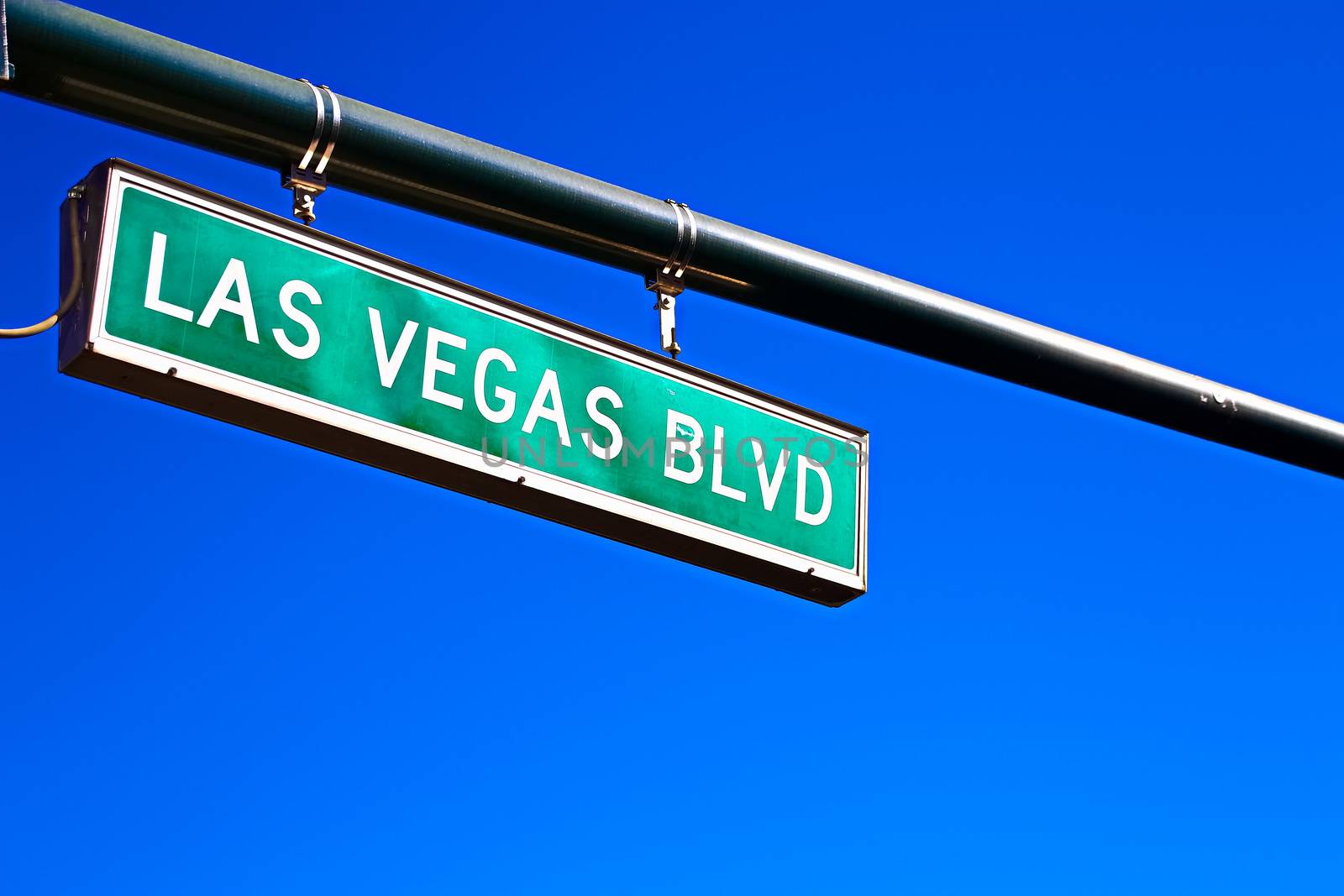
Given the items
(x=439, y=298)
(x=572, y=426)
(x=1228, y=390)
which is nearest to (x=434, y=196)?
(x=439, y=298)

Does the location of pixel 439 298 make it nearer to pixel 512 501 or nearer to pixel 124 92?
pixel 512 501

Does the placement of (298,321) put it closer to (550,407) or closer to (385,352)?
(385,352)

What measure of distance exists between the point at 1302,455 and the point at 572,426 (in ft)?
7.45

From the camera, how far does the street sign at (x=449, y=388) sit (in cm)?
429

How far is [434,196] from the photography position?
4.75 meters

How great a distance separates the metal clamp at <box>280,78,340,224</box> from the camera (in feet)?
15.0

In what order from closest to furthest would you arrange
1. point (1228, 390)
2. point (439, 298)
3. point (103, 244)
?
point (103, 244)
point (439, 298)
point (1228, 390)

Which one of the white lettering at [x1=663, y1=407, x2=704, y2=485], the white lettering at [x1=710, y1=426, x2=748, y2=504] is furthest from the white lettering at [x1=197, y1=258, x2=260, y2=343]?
the white lettering at [x1=710, y1=426, x2=748, y2=504]

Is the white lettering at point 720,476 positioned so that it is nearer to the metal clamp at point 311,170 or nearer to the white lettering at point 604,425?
the white lettering at point 604,425

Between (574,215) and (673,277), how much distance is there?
12.8 inches

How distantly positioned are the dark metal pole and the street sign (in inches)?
6.9

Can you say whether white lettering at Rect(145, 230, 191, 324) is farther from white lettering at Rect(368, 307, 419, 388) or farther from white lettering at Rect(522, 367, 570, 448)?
white lettering at Rect(522, 367, 570, 448)

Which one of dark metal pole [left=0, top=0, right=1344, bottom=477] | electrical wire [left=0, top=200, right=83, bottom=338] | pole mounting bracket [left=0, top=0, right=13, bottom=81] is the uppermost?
dark metal pole [left=0, top=0, right=1344, bottom=477]

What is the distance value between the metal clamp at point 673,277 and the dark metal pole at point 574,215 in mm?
22
